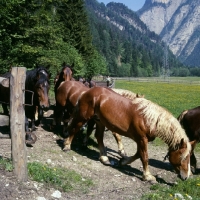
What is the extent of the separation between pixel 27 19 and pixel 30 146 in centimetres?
1390

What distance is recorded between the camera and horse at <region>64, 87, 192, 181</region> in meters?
5.96

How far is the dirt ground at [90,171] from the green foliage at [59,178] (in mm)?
126

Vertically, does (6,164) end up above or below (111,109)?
below

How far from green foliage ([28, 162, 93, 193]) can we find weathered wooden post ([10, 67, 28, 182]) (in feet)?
1.02

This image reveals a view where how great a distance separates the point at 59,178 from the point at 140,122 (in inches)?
81.5

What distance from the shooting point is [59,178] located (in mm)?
5277

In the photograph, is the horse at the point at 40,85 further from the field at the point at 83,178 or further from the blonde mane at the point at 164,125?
the blonde mane at the point at 164,125

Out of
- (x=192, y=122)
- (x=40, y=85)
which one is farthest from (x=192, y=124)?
(x=40, y=85)

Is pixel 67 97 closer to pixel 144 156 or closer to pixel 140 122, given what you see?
pixel 140 122

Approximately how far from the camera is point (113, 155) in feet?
25.9

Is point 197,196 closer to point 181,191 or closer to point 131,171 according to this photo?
point 181,191

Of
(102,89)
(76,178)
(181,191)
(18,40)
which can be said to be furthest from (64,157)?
(18,40)

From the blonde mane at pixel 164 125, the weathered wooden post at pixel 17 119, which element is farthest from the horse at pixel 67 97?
the weathered wooden post at pixel 17 119

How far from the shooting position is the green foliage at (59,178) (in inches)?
199
